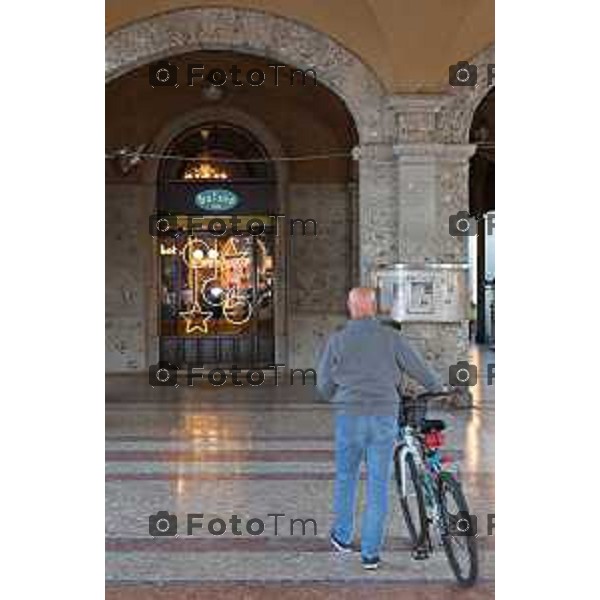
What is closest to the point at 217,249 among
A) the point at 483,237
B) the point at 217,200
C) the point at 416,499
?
the point at 217,200

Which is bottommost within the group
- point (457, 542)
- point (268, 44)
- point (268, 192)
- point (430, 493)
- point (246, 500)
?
point (246, 500)

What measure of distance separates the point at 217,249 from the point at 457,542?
15.6m

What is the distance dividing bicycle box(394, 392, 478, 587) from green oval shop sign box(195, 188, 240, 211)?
1399cm

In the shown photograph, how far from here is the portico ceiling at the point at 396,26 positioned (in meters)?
14.1

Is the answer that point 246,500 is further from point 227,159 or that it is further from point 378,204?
point 227,159

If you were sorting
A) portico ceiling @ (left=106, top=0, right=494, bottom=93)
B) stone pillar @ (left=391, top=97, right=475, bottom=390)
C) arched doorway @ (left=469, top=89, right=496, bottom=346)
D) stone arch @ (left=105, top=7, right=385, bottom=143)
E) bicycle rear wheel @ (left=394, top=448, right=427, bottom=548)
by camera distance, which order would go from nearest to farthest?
bicycle rear wheel @ (left=394, top=448, right=427, bottom=548) < portico ceiling @ (left=106, top=0, right=494, bottom=93) < stone pillar @ (left=391, top=97, right=475, bottom=390) < stone arch @ (left=105, top=7, right=385, bottom=143) < arched doorway @ (left=469, top=89, right=496, bottom=346)

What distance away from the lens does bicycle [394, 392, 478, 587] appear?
6328 mm

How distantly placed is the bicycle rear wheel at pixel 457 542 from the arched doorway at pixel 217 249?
14576mm

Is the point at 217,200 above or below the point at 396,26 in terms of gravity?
below

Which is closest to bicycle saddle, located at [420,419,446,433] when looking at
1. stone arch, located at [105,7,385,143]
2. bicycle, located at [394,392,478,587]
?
bicycle, located at [394,392,478,587]

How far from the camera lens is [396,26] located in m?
14.2

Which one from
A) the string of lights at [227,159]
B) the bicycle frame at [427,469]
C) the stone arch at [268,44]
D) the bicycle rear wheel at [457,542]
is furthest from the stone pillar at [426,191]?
the bicycle rear wheel at [457,542]

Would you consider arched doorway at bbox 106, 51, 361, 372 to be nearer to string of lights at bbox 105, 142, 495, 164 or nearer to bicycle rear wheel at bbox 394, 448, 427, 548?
string of lights at bbox 105, 142, 495, 164
